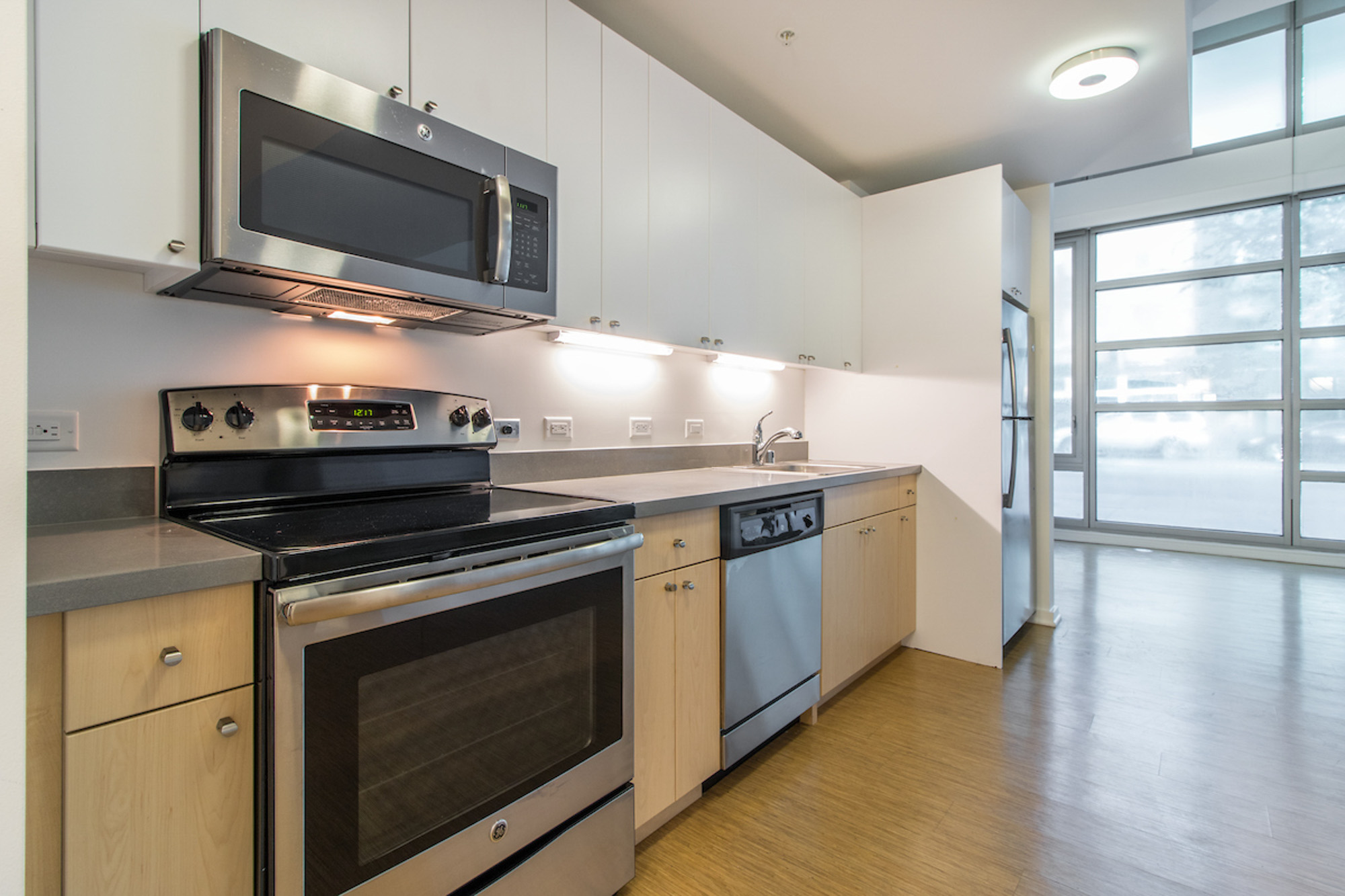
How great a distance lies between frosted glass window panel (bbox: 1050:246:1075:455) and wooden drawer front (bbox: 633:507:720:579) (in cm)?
555

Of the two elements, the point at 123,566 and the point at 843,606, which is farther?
the point at 843,606

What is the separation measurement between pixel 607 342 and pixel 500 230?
70 centimetres

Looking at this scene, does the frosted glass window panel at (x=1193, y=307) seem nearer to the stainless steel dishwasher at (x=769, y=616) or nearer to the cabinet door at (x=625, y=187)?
the stainless steel dishwasher at (x=769, y=616)

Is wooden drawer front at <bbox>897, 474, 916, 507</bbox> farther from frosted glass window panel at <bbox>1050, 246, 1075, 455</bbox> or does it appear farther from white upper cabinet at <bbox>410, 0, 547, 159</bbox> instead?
frosted glass window panel at <bbox>1050, 246, 1075, 455</bbox>

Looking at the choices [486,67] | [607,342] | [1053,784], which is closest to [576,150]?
[486,67]

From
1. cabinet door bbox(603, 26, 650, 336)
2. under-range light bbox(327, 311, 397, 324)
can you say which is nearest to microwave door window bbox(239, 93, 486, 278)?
under-range light bbox(327, 311, 397, 324)

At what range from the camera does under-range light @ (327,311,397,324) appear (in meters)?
1.59

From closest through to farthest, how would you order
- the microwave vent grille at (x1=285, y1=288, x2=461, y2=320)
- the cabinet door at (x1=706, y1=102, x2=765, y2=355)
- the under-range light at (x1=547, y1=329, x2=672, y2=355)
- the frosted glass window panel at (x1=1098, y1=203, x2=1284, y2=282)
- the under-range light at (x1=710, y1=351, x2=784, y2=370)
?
the microwave vent grille at (x1=285, y1=288, x2=461, y2=320) → the under-range light at (x1=547, y1=329, x2=672, y2=355) → the cabinet door at (x1=706, y1=102, x2=765, y2=355) → the under-range light at (x1=710, y1=351, x2=784, y2=370) → the frosted glass window panel at (x1=1098, y1=203, x2=1284, y2=282)

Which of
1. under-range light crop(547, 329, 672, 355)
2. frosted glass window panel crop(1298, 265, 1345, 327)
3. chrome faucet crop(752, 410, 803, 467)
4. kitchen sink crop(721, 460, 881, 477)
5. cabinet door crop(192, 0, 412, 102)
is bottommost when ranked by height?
kitchen sink crop(721, 460, 881, 477)

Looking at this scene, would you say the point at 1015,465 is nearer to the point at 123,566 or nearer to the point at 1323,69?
the point at 123,566

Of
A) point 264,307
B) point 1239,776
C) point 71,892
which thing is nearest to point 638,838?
point 71,892

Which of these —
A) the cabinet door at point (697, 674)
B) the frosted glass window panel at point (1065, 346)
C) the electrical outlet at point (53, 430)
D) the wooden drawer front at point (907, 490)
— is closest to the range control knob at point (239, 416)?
the electrical outlet at point (53, 430)

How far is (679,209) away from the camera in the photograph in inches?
87.7

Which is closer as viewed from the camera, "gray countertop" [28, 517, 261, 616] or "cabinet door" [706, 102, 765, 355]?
"gray countertop" [28, 517, 261, 616]
